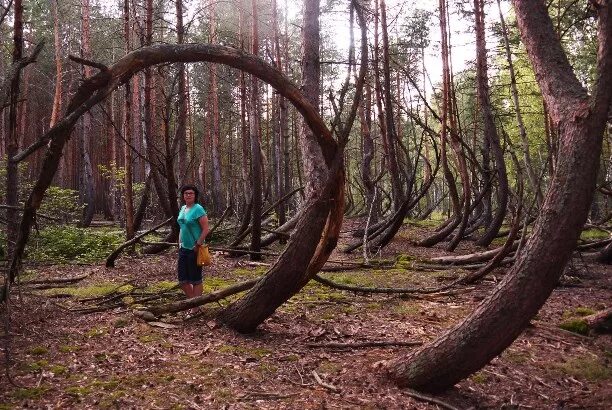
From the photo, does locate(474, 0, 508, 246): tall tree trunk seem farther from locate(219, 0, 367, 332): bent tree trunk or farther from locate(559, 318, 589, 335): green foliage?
locate(219, 0, 367, 332): bent tree trunk

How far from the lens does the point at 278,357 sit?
504 centimetres

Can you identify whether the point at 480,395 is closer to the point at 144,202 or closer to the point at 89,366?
the point at 89,366

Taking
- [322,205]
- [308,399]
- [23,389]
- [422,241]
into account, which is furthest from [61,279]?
[422,241]

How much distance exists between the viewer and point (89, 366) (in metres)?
4.47

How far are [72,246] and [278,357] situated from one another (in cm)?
855

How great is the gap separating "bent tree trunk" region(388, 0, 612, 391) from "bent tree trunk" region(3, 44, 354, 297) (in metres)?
1.77

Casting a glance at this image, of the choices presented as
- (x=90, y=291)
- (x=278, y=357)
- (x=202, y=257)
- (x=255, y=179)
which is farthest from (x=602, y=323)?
(x=90, y=291)

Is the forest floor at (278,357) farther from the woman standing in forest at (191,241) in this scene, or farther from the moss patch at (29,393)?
the woman standing in forest at (191,241)

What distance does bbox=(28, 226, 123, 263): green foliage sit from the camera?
10.9 metres

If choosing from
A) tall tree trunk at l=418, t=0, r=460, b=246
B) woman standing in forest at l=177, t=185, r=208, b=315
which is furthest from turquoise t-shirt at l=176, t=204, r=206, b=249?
tall tree trunk at l=418, t=0, r=460, b=246

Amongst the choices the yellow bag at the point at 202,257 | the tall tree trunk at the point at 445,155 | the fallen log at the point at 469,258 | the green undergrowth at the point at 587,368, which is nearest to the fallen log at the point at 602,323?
the green undergrowth at the point at 587,368

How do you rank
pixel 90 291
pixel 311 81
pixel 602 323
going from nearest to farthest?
pixel 602 323, pixel 90 291, pixel 311 81

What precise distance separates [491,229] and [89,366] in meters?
11.3

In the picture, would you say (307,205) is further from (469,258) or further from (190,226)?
(469,258)
